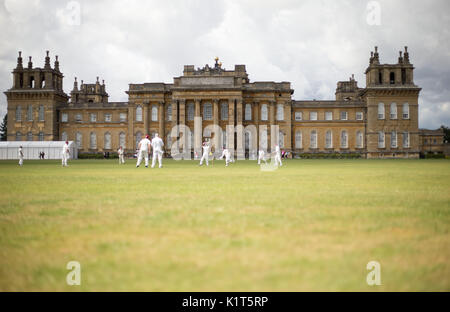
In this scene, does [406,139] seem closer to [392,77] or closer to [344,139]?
[344,139]

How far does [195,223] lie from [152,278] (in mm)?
2301

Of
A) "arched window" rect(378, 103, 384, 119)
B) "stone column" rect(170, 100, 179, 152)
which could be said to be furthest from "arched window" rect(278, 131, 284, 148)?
"stone column" rect(170, 100, 179, 152)

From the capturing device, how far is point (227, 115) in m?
69.3

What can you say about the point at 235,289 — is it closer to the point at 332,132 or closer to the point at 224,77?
the point at 224,77

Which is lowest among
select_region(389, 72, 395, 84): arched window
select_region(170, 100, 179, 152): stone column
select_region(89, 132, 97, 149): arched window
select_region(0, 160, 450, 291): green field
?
select_region(0, 160, 450, 291): green field

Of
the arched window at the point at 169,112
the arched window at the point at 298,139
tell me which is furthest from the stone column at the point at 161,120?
the arched window at the point at 298,139

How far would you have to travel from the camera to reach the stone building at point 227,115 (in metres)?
67.9

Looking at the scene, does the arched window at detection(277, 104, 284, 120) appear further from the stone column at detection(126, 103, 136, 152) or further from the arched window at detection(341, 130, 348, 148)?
the stone column at detection(126, 103, 136, 152)

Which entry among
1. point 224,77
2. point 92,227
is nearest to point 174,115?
point 224,77

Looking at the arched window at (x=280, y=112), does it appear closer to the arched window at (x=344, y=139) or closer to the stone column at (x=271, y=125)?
the stone column at (x=271, y=125)

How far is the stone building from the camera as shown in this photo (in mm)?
67875

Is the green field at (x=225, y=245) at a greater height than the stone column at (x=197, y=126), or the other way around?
the stone column at (x=197, y=126)

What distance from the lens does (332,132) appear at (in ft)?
238
